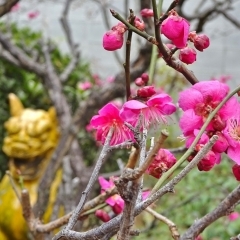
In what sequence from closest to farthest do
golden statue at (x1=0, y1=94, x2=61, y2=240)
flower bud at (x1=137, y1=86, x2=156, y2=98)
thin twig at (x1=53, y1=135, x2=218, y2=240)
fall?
thin twig at (x1=53, y1=135, x2=218, y2=240)
flower bud at (x1=137, y1=86, x2=156, y2=98)
golden statue at (x1=0, y1=94, x2=61, y2=240)

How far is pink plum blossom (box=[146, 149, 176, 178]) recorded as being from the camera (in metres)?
0.51

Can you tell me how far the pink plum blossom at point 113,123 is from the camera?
55 cm

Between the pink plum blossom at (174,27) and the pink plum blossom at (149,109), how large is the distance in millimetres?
53

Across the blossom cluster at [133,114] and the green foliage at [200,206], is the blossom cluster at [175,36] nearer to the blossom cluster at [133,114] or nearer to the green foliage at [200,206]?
the blossom cluster at [133,114]

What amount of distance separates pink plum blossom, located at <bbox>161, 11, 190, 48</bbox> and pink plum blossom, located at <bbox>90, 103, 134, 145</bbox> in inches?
3.6

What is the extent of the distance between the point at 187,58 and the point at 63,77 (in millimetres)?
1801

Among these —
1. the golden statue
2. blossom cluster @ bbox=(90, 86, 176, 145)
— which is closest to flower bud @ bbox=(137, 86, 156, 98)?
blossom cluster @ bbox=(90, 86, 176, 145)

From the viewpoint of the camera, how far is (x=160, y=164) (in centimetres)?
51

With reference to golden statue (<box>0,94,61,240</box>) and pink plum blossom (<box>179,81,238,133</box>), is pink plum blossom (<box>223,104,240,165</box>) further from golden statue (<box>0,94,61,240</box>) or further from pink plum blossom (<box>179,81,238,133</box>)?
golden statue (<box>0,94,61,240</box>)

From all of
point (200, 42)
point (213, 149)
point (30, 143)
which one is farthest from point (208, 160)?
point (30, 143)

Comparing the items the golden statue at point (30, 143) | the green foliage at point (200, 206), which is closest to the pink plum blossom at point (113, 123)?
the green foliage at point (200, 206)

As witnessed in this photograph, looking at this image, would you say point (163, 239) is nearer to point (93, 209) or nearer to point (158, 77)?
point (93, 209)

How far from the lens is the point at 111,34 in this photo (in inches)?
20.9

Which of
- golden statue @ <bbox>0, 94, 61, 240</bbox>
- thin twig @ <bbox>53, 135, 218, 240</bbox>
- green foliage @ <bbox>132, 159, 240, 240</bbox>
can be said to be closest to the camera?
thin twig @ <bbox>53, 135, 218, 240</bbox>
